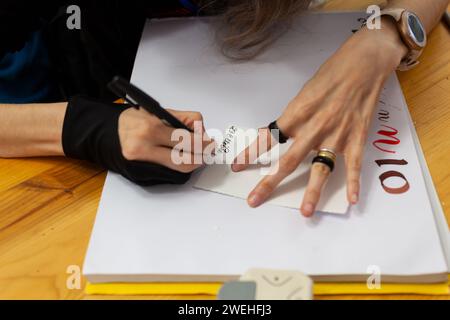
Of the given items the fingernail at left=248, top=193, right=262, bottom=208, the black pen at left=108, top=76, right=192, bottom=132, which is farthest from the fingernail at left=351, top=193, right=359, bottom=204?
the black pen at left=108, top=76, right=192, bottom=132

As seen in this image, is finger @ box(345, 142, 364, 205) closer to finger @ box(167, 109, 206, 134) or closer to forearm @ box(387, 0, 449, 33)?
finger @ box(167, 109, 206, 134)

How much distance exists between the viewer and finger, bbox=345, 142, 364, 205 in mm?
521

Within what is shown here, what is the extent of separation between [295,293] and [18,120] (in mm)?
433

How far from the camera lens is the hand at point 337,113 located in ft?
1.76

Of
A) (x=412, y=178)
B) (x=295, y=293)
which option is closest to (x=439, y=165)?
(x=412, y=178)

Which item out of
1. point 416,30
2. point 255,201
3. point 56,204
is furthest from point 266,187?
point 416,30

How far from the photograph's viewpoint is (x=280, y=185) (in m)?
0.56

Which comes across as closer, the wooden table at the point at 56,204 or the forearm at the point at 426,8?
the wooden table at the point at 56,204

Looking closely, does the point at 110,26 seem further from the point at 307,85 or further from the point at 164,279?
the point at 164,279

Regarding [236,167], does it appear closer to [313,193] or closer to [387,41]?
[313,193]

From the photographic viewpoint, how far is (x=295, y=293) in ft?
1.36

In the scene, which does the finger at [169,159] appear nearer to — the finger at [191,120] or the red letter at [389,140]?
the finger at [191,120]

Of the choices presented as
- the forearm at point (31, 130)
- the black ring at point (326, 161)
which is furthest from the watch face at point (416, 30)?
the forearm at point (31, 130)

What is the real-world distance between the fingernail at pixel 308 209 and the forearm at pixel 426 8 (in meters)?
0.40
